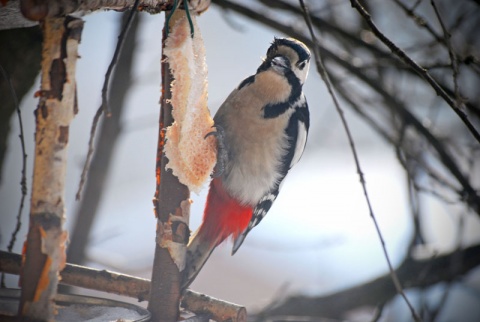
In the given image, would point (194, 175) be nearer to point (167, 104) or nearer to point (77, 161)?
point (167, 104)

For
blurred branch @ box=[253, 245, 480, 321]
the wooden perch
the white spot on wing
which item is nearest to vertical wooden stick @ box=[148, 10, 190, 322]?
the wooden perch

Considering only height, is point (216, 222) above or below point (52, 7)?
below

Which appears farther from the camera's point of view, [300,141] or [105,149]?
[105,149]

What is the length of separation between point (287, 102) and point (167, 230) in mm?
700

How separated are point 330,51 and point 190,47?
1.06 metres

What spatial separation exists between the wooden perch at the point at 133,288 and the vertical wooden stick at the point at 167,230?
90 mm

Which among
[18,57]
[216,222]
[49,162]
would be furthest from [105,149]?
[49,162]

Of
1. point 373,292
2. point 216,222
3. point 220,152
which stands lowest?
point 373,292

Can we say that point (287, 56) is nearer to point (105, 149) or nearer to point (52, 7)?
point (52, 7)

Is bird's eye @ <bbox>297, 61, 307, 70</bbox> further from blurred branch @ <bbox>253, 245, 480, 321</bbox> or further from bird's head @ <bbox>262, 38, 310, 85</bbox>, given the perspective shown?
blurred branch @ <bbox>253, 245, 480, 321</bbox>

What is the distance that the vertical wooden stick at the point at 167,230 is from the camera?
147cm

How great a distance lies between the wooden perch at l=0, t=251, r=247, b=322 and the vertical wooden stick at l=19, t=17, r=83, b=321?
42cm

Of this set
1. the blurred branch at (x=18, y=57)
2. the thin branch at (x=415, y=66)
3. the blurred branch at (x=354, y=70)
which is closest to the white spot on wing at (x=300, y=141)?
the blurred branch at (x=354, y=70)

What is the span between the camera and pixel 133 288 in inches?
62.5
